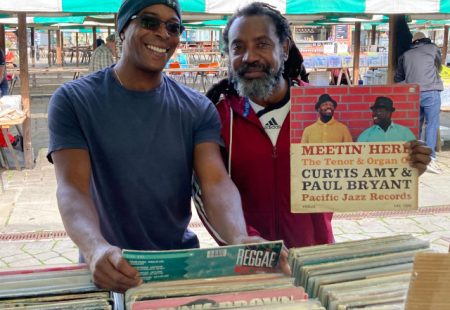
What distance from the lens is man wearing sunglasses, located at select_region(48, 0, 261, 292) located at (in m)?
1.77

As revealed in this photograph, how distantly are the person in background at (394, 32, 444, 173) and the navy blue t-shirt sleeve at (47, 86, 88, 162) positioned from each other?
6.92m

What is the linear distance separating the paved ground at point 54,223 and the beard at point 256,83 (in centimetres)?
303

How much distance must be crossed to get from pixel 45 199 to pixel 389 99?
5636mm

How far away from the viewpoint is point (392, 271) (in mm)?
1318

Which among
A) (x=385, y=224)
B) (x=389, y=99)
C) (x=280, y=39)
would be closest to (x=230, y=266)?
(x=389, y=99)

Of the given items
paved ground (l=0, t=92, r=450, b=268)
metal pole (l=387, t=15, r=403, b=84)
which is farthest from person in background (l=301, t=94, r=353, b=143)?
metal pole (l=387, t=15, r=403, b=84)

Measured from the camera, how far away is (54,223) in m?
5.83

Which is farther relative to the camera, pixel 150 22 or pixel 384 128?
pixel 150 22

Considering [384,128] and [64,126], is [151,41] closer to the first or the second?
[64,126]

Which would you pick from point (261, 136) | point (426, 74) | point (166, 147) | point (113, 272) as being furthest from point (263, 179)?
point (426, 74)

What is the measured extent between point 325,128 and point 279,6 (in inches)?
220

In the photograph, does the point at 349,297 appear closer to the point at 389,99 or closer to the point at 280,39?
the point at 389,99

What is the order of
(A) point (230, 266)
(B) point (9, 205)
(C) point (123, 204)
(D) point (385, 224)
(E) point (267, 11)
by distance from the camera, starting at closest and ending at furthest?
(A) point (230, 266)
(C) point (123, 204)
(E) point (267, 11)
(D) point (385, 224)
(B) point (9, 205)

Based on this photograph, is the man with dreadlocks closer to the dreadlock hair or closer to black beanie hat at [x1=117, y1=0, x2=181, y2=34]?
the dreadlock hair
